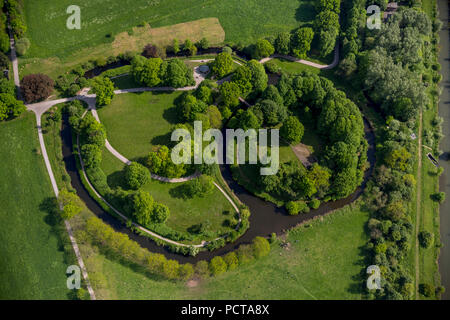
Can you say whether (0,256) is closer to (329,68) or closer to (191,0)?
(191,0)

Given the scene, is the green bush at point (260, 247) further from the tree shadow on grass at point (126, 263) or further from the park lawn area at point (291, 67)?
the park lawn area at point (291, 67)

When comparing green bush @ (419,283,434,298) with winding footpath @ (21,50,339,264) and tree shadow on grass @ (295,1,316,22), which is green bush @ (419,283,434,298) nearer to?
winding footpath @ (21,50,339,264)

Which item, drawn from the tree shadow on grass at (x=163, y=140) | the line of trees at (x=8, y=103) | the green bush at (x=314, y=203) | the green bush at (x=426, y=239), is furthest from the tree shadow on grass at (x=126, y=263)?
the green bush at (x=426, y=239)

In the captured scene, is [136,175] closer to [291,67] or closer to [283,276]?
[283,276]

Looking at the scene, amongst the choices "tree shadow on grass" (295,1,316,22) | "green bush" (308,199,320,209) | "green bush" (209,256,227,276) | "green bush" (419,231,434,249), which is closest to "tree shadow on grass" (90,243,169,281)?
"green bush" (209,256,227,276)

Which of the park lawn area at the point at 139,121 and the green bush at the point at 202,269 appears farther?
the park lawn area at the point at 139,121

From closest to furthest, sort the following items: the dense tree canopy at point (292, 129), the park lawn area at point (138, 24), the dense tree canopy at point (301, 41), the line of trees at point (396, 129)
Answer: the line of trees at point (396, 129), the dense tree canopy at point (292, 129), the dense tree canopy at point (301, 41), the park lawn area at point (138, 24)

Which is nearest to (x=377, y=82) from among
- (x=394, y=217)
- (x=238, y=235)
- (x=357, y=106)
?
(x=357, y=106)
